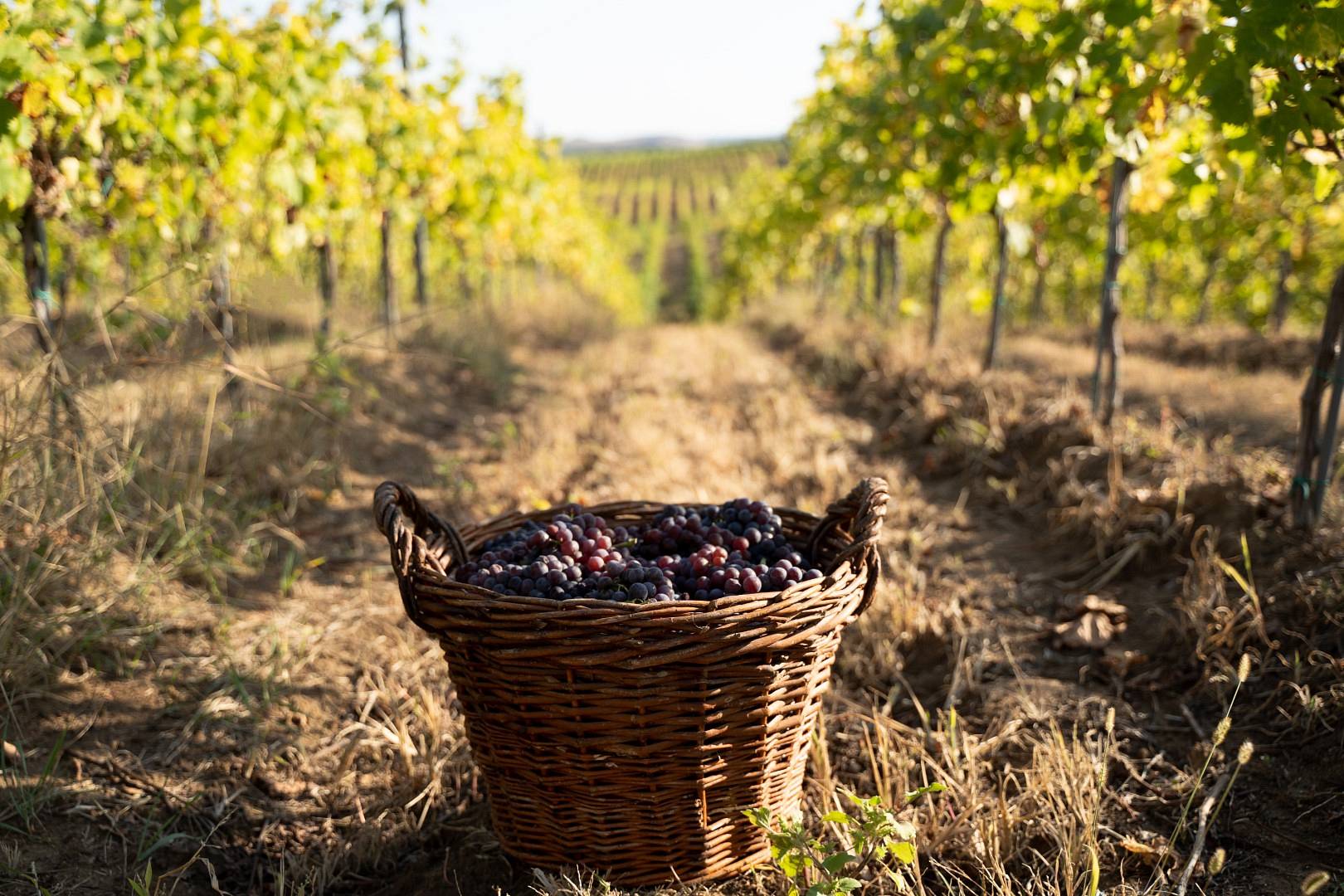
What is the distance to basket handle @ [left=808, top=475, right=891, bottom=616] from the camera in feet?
5.57

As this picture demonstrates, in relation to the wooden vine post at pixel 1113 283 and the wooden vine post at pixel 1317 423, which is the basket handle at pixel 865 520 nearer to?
the wooden vine post at pixel 1317 423

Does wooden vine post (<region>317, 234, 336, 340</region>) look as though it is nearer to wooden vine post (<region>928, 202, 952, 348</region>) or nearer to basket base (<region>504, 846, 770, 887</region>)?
wooden vine post (<region>928, 202, 952, 348</region>)

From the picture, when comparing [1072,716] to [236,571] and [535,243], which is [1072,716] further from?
[535,243]

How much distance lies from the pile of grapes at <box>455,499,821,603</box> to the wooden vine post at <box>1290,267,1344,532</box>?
1.76m

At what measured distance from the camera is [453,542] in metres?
2.07

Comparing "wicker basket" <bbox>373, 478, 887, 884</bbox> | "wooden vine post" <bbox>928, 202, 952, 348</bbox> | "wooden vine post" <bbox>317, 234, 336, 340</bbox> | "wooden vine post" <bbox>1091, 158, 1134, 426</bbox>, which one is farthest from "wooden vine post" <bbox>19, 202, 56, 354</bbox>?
"wooden vine post" <bbox>928, 202, 952, 348</bbox>

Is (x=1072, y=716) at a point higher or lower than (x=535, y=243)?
lower

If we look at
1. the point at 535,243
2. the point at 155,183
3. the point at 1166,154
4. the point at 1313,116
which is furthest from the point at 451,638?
the point at 535,243

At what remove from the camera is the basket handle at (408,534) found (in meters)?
1.67

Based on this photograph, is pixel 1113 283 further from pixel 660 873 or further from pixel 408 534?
pixel 408 534

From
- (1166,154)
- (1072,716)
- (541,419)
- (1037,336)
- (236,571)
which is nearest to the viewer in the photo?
(1072,716)

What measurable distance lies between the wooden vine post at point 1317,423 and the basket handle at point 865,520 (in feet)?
5.50

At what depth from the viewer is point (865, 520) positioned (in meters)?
1.75

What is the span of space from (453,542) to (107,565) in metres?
1.34
